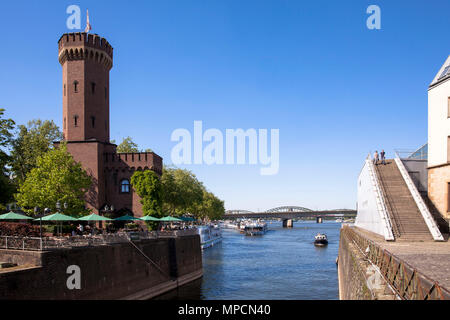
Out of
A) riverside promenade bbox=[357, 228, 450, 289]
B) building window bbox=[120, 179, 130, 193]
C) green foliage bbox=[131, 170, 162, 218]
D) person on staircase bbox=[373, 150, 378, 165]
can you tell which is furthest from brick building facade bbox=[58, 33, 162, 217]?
riverside promenade bbox=[357, 228, 450, 289]

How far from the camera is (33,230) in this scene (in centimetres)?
3028

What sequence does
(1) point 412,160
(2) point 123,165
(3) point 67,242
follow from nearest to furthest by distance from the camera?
(3) point 67,242 < (1) point 412,160 < (2) point 123,165

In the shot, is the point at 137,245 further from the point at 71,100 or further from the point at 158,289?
the point at 71,100

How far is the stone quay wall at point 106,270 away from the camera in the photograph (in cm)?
2130

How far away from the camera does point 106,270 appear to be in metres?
28.6

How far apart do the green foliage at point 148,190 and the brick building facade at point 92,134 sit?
7.93 feet

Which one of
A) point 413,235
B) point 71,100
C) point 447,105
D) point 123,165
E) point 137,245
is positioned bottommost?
point 137,245

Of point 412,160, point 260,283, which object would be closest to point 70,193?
point 260,283

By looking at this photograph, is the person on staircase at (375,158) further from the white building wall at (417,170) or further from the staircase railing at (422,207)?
the white building wall at (417,170)

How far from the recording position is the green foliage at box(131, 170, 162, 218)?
51.4 metres

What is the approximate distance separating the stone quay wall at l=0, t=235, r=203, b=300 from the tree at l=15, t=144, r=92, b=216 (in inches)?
492

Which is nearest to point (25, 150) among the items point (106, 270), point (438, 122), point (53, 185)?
point (53, 185)

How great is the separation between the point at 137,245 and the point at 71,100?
102 feet

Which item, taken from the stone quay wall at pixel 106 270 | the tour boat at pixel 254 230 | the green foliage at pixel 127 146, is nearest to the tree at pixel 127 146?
the green foliage at pixel 127 146
